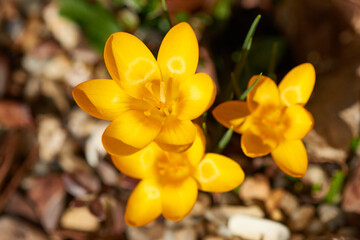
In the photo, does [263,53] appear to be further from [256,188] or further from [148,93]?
[148,93]

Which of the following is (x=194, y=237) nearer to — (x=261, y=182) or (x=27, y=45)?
(x=261, y=182)

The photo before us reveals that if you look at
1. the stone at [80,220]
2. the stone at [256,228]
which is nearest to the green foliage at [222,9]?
the stone at [256,228]

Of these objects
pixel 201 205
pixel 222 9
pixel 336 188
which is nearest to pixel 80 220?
pixel 201 205

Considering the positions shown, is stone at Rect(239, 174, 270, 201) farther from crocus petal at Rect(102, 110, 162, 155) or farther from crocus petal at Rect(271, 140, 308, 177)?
crocus petal at Rect(102, 110, 162, 155)

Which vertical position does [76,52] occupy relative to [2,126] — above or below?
above

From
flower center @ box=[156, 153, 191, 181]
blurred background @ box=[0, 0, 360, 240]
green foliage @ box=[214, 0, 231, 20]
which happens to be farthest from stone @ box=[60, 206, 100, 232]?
green foliage @ box=[214, 0, 231, 20]

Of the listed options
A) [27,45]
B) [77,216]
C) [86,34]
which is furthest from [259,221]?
[27,45]
